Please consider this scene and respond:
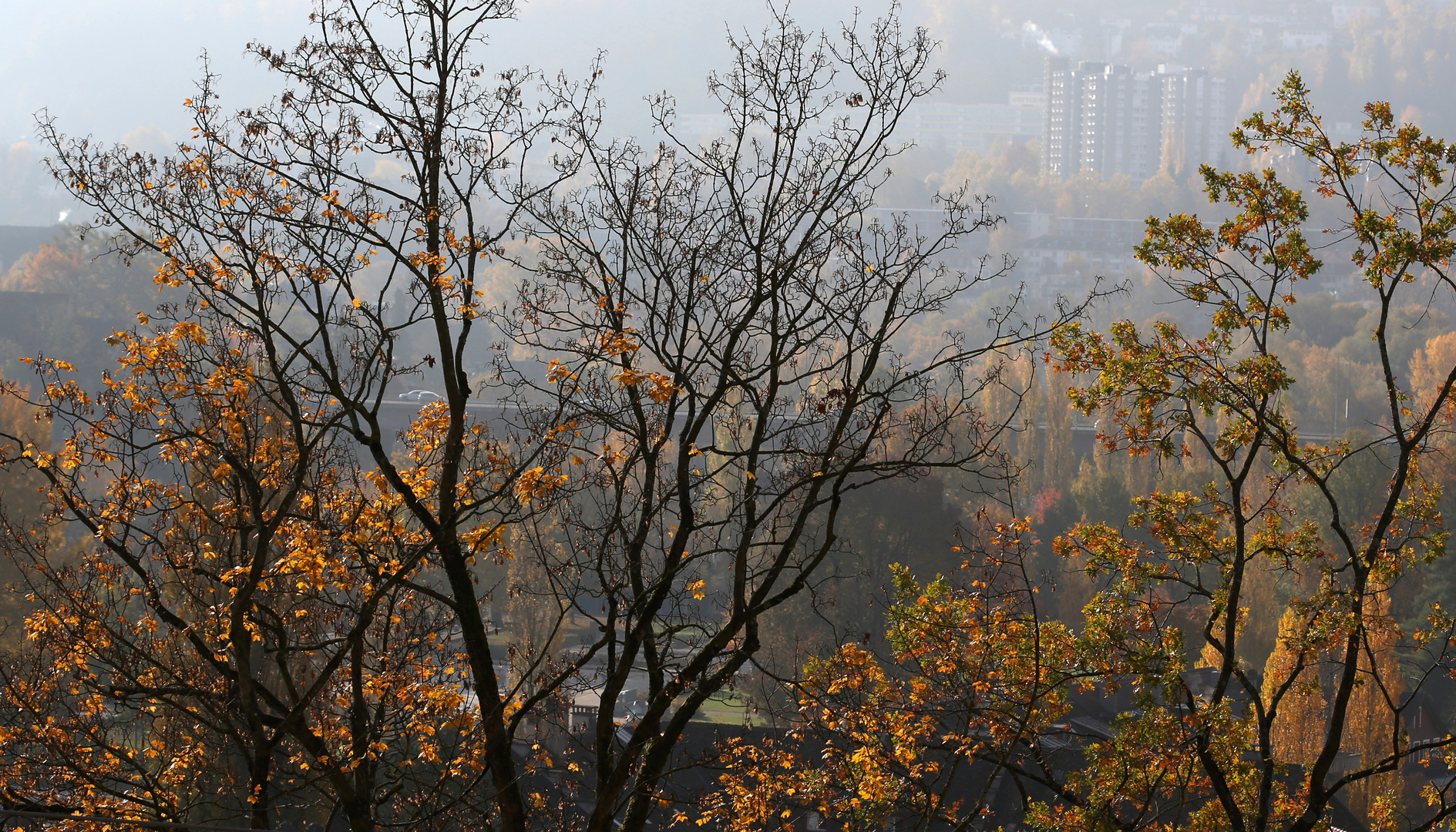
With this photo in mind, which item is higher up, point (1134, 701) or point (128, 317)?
point (128, 317)

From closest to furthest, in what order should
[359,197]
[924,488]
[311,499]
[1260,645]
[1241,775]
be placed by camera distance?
[359,197]
[311,499]
[1241,775]
[924,488]
[1260,645]

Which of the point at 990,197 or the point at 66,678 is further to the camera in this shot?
the point at 66,678

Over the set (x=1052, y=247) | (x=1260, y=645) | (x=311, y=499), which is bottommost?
(x=311, y=499)

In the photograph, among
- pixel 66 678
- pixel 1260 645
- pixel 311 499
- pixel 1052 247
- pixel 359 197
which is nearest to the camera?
pixel 359 197

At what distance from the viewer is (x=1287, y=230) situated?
9.57 metres

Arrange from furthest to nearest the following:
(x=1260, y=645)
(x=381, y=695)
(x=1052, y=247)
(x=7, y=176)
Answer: (x=7, y=176) → (x=1052, y=247) → (x=1260, y=645) → (x=381, y=695)

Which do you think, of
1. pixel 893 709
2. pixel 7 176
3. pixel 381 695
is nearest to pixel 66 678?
pixel 381 695

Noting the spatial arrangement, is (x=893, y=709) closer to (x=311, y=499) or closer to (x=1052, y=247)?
(x=311, y=499)

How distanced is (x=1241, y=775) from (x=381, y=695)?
8.00m

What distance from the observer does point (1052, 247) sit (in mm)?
148375

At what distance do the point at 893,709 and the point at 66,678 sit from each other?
26196mm

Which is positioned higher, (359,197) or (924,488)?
(924,488)

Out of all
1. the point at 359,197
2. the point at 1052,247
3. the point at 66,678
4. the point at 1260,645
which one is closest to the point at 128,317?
the point at 66,678

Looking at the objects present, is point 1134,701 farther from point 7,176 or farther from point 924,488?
point 7,176
